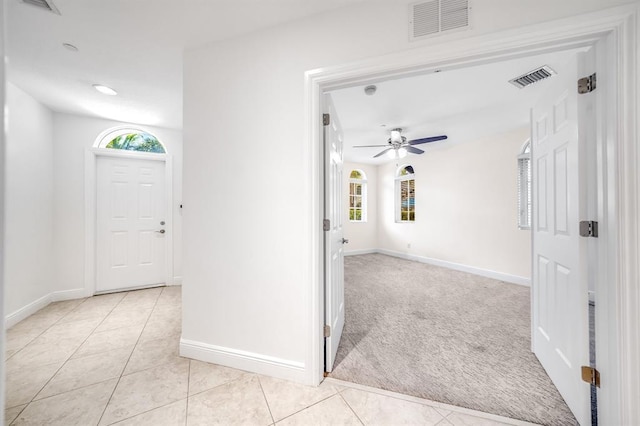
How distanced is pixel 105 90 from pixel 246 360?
3187mm

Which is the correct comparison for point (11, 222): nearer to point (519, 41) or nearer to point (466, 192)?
point (519, 41)

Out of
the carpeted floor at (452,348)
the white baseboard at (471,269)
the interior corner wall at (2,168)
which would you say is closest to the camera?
the interior corner wall at (2,168)

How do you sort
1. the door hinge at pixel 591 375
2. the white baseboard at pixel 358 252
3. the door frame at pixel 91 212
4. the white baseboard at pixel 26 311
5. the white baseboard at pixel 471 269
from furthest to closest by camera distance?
the white baseboard at pixel 358 252, the white baseboard at pixel 471 269, the door frame at pixel 91 212, the white baseboard at pixel 26 311, the door hinge at pixel 591 375

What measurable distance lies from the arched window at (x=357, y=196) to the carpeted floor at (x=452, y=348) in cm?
319

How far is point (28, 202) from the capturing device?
2.69 m

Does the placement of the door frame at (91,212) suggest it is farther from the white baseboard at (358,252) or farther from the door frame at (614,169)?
the white baseboard at (358,252)

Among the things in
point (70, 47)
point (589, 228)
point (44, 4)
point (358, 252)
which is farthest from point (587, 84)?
point (358, 252)

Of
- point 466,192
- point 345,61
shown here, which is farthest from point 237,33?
point 466,192

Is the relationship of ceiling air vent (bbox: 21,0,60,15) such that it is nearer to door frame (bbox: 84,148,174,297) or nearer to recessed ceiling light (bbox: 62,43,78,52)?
recessed ceiling light (bbox: 62,43,78,52)

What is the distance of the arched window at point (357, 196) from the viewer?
6711mm

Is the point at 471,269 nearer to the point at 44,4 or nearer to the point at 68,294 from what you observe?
the point at 44,4

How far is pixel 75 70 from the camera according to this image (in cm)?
226

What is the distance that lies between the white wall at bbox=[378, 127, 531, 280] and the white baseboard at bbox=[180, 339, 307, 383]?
4.22 metres

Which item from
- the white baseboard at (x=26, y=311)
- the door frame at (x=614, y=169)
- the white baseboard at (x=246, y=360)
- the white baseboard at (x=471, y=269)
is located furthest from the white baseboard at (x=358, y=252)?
the white baseboard at (x=26, y=311)
